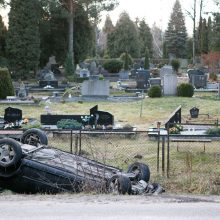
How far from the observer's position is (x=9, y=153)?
9.53m

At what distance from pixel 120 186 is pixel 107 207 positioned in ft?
5.56

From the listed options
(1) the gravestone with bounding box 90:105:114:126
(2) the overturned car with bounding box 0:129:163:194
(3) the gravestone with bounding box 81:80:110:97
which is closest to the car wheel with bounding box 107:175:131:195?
(2) the overturned car with bounding box 0:129:163:194

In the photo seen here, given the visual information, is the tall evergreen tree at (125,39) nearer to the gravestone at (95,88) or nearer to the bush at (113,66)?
the bush at (113,66)

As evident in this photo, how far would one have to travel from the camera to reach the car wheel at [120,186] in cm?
880

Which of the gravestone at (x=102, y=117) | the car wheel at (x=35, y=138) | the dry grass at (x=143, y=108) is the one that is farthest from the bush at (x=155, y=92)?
the car wheel at (x=35, y=138)

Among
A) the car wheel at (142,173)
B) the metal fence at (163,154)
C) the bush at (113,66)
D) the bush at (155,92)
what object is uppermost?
the bush at (113,66)

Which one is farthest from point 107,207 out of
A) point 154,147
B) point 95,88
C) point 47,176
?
point 95,88

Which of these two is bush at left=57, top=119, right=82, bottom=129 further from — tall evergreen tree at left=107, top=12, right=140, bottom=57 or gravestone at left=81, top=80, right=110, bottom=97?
tall evergreen tree at left=107, top=12, right=140, bottom=57

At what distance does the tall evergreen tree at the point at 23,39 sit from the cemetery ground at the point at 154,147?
1823cm

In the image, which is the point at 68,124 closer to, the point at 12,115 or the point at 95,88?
the point at 12,115

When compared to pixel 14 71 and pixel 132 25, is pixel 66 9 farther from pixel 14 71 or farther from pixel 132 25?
pixel 132 25

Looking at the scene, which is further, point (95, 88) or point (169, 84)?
point (169, 84)

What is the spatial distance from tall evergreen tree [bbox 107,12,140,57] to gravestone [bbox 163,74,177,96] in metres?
44.7

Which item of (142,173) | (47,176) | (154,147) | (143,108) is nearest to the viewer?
(47,176)
